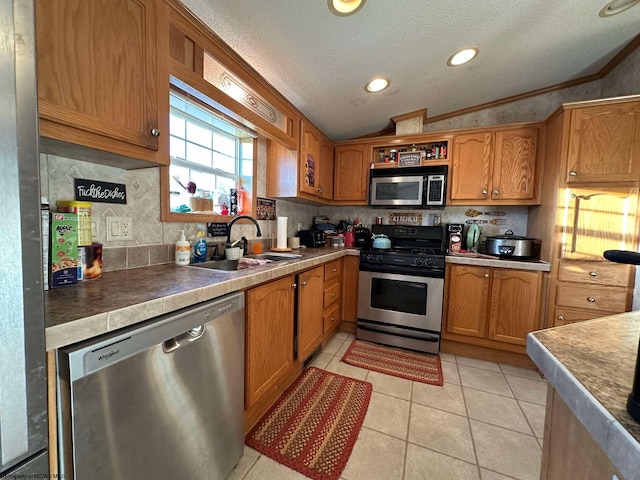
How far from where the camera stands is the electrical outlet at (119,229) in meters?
1.24

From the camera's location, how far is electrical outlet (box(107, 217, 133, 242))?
124 cm

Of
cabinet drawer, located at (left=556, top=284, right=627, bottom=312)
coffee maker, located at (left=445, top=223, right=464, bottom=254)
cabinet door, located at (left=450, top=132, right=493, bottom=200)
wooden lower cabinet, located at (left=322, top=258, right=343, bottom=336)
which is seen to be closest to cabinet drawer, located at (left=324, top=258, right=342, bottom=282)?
wooden lower cabinet, located at (left=322, top=258, right=343, bottom=336)

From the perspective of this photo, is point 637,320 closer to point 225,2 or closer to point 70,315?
point 70,315

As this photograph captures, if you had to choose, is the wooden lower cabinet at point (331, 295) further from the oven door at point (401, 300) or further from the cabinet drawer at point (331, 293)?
the oven door at point (401, 300)

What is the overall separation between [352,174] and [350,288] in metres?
1.36

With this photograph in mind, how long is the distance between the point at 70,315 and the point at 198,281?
0.45 metres

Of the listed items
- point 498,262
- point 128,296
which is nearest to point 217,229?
point 128,296

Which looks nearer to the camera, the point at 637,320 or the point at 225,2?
the point at 637,320

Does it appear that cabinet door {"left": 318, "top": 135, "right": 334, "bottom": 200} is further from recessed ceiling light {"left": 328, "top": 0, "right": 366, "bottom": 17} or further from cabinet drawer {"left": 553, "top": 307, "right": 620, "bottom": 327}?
cabinet drawer {"left": 553, "top": 307, "right": 620, "bottom": 327}

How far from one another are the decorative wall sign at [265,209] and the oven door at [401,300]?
3.56ft

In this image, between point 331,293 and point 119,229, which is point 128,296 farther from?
point 331,293

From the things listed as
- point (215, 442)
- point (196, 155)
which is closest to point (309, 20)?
point (196, 155)

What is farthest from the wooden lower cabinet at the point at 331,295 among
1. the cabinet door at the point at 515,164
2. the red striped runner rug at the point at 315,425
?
the cabinet door at the point at 515,164

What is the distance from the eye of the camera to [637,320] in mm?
749
